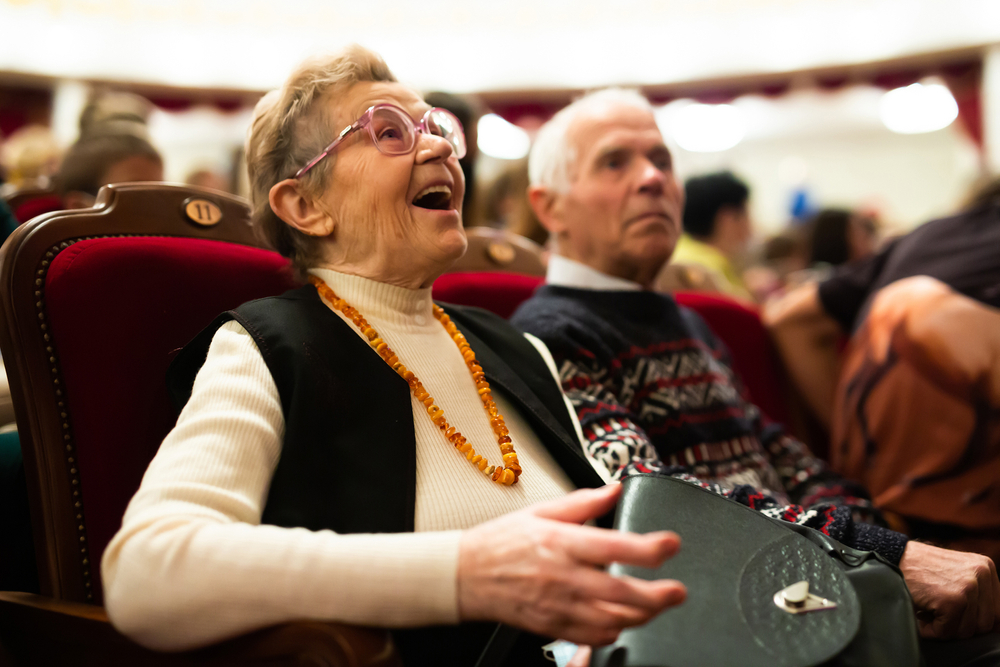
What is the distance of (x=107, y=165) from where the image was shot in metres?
1.90

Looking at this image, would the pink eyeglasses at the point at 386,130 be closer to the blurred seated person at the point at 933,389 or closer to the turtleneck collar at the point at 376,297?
the turtleneck collar at the point at 376,297

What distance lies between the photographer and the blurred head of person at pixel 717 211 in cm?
333

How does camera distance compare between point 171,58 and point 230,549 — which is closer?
point 230,549

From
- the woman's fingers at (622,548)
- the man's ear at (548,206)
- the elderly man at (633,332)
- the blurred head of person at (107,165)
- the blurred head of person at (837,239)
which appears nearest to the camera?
the woman's fingers at (622,548)

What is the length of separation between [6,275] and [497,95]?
599 centimetres

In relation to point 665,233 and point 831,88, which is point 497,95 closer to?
point 831,88

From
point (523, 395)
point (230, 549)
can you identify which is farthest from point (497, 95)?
point (230, 549)

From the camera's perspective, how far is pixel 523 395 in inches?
41.7

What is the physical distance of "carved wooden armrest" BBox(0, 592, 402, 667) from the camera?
63 cm

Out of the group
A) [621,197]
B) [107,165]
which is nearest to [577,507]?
[621,197]

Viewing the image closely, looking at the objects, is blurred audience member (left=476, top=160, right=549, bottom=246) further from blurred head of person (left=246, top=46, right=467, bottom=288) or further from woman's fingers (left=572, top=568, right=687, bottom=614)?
woman's fingers (left=572, top=568, right=687, bottom=614)

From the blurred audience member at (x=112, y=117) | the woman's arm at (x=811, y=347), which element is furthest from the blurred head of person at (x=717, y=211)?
the blurred audience member at (x=112, y=117)

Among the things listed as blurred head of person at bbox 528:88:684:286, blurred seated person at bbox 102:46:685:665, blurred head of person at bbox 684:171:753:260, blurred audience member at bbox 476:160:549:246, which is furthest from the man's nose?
blurred head of person at bbox 684:171:753:260

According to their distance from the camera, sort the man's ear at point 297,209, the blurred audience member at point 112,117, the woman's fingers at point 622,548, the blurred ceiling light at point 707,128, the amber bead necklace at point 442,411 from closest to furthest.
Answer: the woman's fingers at point 622,548 → the amber bead necklace at point 442,411 → the man's ear at point 297,209 → the blurred audience member at point 112,117 → the blurred ceiling light at point 707,128
